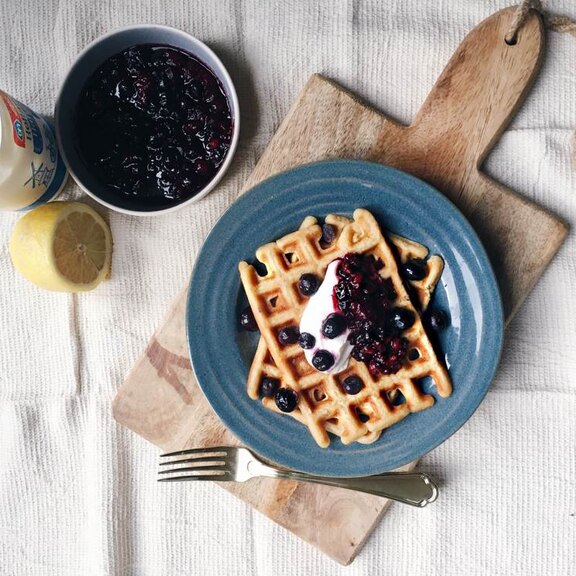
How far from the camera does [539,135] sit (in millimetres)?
1739

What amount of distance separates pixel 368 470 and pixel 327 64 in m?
0.96

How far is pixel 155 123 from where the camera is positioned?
5.56ft

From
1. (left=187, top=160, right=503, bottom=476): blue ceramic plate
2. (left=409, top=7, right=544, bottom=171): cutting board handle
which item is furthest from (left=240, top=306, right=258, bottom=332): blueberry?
(left=409, top=7, right=544, bottom=171): cutting board handle

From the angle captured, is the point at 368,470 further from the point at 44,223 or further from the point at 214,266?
the point at 44,223

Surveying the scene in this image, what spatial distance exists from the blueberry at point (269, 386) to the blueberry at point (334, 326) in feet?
0.65

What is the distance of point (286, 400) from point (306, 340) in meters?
0.15

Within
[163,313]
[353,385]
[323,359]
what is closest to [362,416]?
[353,385]

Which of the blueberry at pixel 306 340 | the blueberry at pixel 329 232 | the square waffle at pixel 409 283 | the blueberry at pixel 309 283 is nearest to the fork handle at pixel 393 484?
the square waffle at pixel 409 283

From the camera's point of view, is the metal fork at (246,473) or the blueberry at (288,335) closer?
the blueberry at (288,335)

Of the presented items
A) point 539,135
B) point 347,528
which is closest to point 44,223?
point 347,528

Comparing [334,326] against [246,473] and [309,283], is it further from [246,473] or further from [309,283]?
[246,473]

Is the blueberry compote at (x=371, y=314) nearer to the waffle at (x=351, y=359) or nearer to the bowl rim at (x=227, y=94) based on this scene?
the waffle at (x=351, y=359)

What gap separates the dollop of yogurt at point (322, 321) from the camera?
155cm

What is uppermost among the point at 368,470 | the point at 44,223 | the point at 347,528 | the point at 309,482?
the point at 44,223
